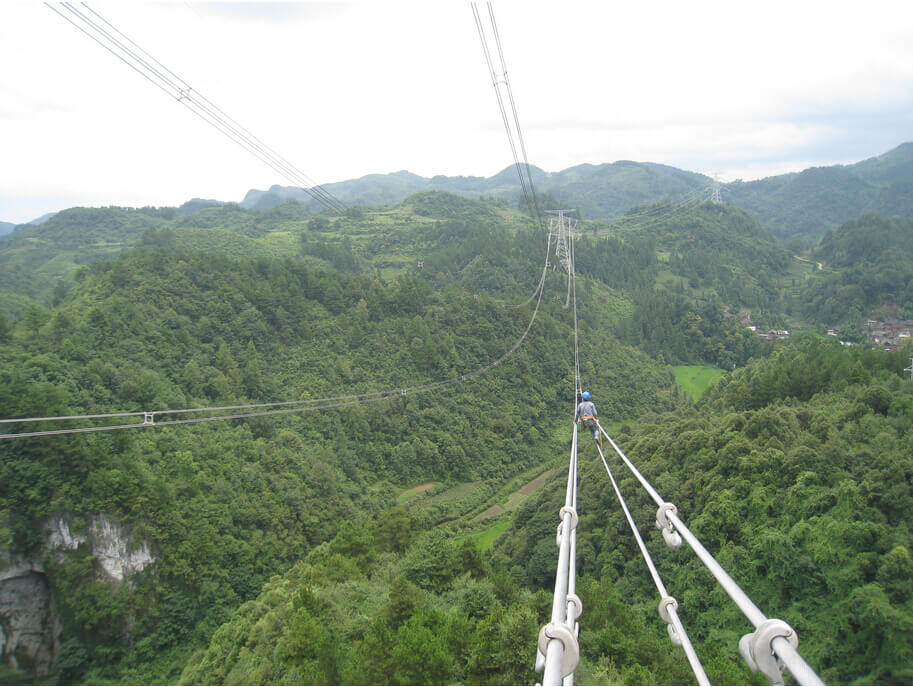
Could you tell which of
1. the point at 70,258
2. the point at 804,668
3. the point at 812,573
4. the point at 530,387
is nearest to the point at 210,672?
the point at 812,573

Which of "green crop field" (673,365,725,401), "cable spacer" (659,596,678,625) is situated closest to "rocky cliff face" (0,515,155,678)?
"cable spacer" (659,596,678,625)

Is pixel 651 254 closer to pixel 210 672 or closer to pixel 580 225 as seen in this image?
pixel 580 225

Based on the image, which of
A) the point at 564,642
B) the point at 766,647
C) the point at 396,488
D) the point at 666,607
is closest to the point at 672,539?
the point at 666,607

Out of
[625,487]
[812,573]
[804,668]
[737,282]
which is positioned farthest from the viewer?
[737,282]

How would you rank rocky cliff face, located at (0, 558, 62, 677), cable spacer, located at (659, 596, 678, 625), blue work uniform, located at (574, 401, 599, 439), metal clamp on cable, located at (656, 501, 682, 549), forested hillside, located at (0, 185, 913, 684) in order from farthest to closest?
rocky cliff face, located at (0, 558, 62, 677), forested hillside, located at (0, 185, 913, 684), blue work uniform, located at (574, 401, 599, 439), metal clamp on cable, located at (656, 501, 682, 549), cable spacer, located at (659, 596, 678, 625)

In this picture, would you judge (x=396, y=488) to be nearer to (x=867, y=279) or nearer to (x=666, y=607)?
(x=666, y=607)

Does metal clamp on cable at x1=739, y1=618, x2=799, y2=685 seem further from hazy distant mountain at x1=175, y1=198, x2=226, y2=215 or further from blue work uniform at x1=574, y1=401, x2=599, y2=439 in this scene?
hazy distant mountain at x1=175, y1=198, x2=226, y2=215

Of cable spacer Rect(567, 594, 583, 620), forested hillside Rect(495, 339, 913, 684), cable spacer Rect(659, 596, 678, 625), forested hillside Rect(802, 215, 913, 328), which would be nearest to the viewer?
cable spacer Rect(567, 594, 583, 620)

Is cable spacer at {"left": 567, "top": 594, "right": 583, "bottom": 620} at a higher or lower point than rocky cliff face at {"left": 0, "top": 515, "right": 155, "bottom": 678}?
higher
